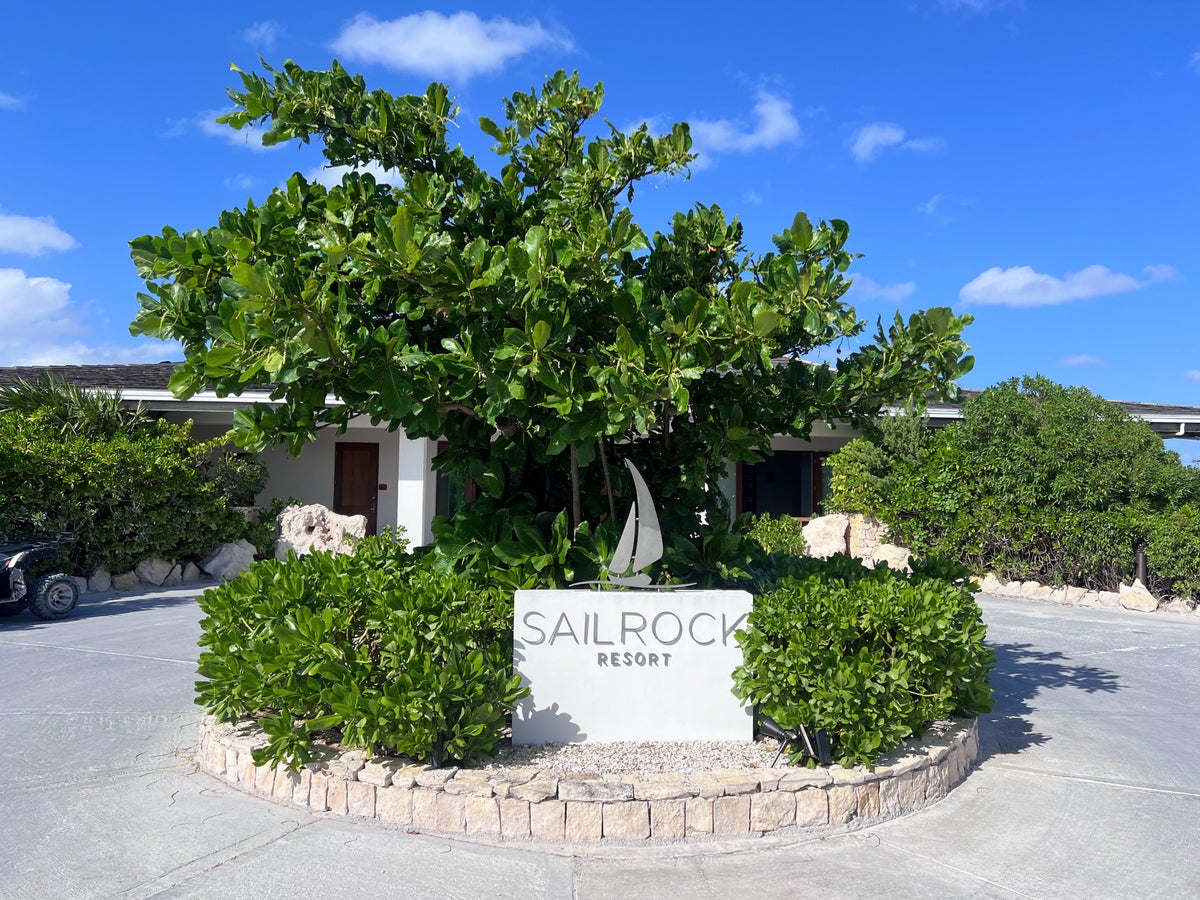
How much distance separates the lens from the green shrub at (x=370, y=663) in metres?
4.21

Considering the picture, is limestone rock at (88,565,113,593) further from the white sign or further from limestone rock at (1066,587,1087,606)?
limestone rock at (1066,587,1087,606)

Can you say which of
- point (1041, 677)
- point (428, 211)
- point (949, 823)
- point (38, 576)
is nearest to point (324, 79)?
point (428, 211)

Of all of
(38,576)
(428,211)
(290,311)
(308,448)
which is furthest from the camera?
(308,448)

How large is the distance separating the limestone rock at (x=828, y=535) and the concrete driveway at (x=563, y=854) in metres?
8.06

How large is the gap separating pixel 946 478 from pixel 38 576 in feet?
41.2

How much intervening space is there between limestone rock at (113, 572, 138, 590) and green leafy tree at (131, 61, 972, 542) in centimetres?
871

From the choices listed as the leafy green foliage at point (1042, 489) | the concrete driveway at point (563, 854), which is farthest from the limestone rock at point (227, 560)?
the leafy green foliage at point (1042, 489)

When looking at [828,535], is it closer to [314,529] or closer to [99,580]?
[314,529]

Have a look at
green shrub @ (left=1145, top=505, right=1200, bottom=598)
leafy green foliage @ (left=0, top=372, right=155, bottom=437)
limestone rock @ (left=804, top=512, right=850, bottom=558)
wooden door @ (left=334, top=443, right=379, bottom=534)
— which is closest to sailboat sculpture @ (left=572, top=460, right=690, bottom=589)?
green shrub @ (left=1145, top=505, right=1200, bottom=598)

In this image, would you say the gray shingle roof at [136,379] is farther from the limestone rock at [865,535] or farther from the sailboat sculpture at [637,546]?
the sailboat sculpture at [637,546]

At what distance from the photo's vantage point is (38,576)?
11.2 m

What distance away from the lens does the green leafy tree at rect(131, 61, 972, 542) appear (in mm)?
4102

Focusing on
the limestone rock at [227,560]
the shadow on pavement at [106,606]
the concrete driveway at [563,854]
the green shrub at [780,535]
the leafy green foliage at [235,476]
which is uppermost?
the leafy green foliage at [235,476]

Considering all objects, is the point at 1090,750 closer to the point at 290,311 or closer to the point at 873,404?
the point at 873,404
